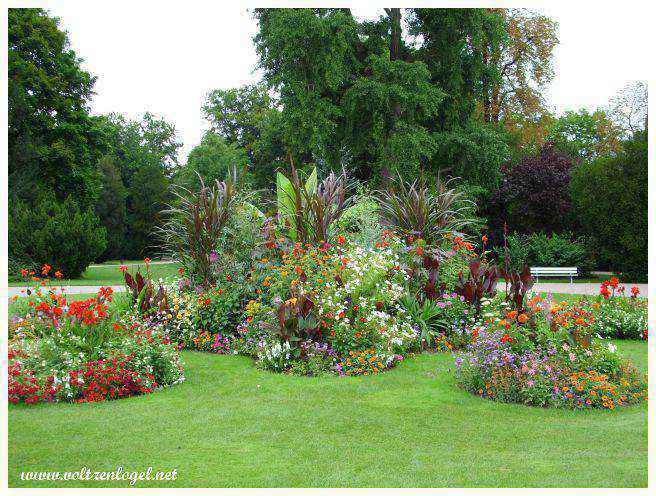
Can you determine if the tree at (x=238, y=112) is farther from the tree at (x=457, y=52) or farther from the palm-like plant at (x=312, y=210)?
the palm-like plant at (x=312, y=210)

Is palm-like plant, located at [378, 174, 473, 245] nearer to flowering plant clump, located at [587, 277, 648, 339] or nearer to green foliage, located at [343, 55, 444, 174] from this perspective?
flowering plant clump, located at [587, 277, 648, 339]

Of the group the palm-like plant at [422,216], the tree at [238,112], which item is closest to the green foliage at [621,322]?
the palm-like plant at [422,216]

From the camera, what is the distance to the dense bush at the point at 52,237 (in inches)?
743

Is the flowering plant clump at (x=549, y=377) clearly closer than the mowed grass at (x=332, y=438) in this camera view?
No

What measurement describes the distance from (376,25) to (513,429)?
18964 mm

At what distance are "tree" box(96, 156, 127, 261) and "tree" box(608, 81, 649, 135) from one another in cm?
2704

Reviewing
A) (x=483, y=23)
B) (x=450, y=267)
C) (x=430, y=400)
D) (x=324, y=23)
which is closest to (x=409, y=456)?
(x=430, y=400)

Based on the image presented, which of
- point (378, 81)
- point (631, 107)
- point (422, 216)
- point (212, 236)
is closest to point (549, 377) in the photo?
point (422, 216)

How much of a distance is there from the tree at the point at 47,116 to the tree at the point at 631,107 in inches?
Result: 997

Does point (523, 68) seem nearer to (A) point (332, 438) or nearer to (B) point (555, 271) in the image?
(B) point (555, 271)

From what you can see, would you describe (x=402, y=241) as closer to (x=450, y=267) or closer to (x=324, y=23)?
(x=450, y=267)

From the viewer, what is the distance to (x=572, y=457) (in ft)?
12.6

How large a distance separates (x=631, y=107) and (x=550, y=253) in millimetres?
16106

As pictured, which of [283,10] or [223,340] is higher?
[283,10]
